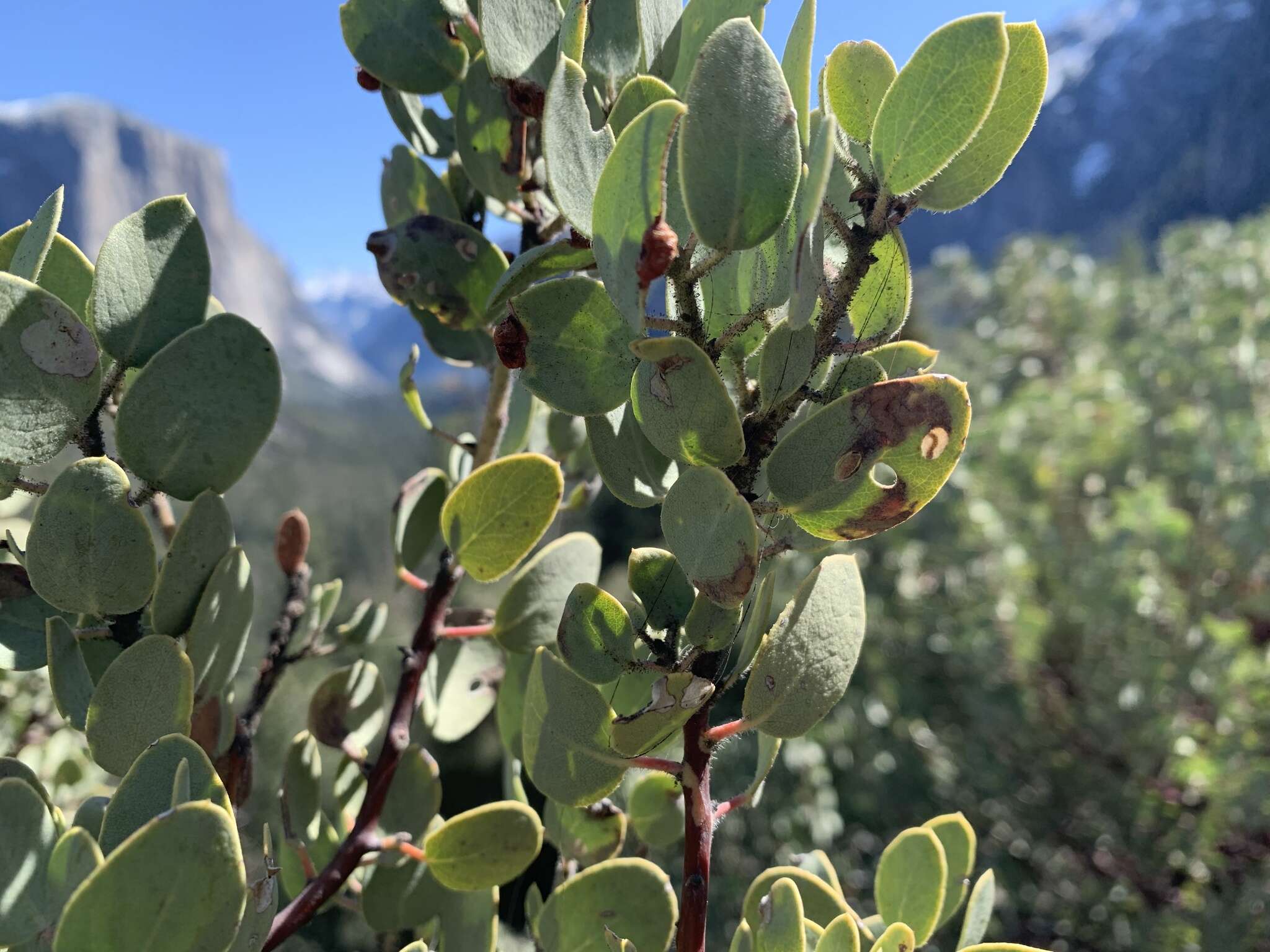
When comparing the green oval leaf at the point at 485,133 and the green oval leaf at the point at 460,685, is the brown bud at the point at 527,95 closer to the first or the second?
the green oval leaf at the point at 485,133

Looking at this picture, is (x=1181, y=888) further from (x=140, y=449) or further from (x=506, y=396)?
(x=140, y=449)

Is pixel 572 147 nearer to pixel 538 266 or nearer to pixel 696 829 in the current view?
pixel 538 266

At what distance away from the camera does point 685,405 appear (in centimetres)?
26

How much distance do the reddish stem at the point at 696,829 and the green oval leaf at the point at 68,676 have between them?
8.7 inches

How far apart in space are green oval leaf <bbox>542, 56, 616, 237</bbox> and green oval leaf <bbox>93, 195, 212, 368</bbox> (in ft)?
0.48

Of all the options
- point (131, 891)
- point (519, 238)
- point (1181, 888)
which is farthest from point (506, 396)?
point (1181, 888)

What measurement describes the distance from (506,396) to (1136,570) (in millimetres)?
2087

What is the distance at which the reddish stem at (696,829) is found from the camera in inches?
11.6

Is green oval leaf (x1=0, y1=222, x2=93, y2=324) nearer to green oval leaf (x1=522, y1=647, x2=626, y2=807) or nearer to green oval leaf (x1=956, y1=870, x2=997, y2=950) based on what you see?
green oval leaf (x1=522, y1=647, x2=626, y2=807)

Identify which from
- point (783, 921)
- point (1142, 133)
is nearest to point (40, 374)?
point (783, 921)

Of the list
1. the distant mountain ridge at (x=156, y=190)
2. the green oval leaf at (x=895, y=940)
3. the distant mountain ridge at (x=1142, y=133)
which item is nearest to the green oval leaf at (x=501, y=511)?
the green oval leaf at (x=895, y=940)

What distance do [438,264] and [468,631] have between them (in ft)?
0.64

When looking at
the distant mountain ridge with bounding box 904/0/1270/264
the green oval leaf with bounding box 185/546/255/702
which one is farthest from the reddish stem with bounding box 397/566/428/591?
the distant mountain ridge with bounding box 904/0/1270/264

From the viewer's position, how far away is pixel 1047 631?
2.35 metres
